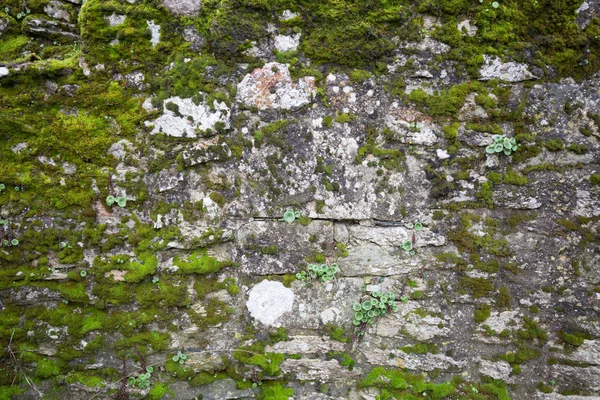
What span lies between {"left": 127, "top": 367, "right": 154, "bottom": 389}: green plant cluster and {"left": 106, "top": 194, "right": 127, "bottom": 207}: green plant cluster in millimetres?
1535

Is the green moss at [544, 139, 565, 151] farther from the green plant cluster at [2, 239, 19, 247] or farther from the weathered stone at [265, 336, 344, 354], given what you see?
the green plant cluster at [2, 239, 19, 247]

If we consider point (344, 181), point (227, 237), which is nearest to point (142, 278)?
point (227, 237)

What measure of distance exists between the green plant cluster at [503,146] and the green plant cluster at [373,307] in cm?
163

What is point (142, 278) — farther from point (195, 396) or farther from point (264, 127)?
point (264, 127)

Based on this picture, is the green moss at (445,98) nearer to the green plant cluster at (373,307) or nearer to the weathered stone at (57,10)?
the green plant cluster at (373,307)

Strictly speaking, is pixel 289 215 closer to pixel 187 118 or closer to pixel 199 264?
pixel 199 264

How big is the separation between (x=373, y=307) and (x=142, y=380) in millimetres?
2239

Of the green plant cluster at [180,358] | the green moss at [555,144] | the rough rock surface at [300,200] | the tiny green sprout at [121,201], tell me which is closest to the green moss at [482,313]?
the rough rock surface at [300,200]

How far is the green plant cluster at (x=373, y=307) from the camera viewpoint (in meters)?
3.84

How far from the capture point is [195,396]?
12.5 feet

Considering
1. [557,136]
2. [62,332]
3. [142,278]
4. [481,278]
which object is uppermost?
[557,136]

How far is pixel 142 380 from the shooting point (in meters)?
3.74

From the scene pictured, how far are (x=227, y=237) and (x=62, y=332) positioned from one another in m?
1.68

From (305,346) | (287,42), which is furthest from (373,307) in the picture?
(287,42)
